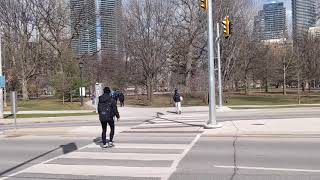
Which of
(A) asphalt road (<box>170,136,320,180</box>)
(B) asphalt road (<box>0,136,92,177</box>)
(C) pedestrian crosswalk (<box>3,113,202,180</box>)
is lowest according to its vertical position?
(B) asphalt road (<box>0,136,92,177</box>)

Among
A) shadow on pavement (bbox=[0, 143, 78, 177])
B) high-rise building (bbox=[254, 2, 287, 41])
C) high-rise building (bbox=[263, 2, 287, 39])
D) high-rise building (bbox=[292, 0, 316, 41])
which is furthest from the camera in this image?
high-rise building (bbox=[263, 2, 287, 39])

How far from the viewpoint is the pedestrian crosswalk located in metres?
11.0

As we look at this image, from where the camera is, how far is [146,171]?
36.6 ft

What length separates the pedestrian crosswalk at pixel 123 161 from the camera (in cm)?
1098

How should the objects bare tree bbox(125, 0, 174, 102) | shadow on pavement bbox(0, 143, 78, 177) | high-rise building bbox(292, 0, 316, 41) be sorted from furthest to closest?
high-rise building bbox(292, 0, 316, 41), bare tree bbox(125, 0, 174, 102), shadow on pavement bbox(0, 143, 78, 177)

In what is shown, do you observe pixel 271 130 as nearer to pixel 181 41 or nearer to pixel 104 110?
pixel 104 110

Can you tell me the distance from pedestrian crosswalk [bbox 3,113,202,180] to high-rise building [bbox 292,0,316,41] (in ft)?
139

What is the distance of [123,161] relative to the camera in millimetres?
12766

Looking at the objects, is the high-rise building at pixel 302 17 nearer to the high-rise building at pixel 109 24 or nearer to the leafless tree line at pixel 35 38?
the high-rise building at pixel 109 24

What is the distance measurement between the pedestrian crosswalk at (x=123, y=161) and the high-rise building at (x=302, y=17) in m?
42.2

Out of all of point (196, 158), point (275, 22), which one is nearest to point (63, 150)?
point (196, 158)

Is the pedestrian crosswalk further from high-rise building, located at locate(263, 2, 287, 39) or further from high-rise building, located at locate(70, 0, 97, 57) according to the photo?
high-rise building, located at locate(263, 2, 287, 39)

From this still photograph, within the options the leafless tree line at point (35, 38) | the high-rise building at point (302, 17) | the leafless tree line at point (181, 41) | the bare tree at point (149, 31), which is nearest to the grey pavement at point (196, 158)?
the leafless tree line at point (181, 41)

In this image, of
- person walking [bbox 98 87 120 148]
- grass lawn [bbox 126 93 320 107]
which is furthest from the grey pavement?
grass lawn [bbox 126 93 320 107]
